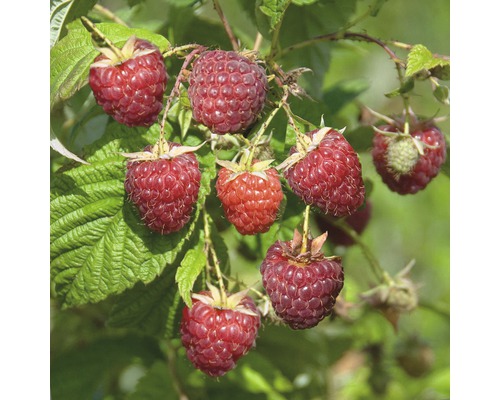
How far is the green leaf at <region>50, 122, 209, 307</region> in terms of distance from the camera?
1521 mm

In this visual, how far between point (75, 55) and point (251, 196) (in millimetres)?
382

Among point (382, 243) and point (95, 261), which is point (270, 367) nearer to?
point (95, 261)

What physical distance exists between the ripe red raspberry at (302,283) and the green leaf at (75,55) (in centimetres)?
42

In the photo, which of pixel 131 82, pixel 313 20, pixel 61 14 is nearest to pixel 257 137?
pixel 131 82

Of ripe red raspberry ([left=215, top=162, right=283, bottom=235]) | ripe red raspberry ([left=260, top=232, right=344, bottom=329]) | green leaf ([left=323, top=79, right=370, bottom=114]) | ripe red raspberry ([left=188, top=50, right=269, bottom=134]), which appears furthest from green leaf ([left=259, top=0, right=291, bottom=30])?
green leaf ([left=323, top=79, right=370, bottom=114])

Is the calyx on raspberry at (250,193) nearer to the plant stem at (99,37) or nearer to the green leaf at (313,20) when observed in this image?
the plant stem at (99,37)

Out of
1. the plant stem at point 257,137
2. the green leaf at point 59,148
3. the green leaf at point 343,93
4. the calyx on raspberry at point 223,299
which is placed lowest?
the green leaf at point 343,93

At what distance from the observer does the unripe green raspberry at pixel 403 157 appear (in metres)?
1.63

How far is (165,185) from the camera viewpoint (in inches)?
54.2

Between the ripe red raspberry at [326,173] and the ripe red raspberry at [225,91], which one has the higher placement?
the ripe red raspberry at [225,91]

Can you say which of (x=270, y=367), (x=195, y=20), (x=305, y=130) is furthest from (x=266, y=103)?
(x=270, y=367)

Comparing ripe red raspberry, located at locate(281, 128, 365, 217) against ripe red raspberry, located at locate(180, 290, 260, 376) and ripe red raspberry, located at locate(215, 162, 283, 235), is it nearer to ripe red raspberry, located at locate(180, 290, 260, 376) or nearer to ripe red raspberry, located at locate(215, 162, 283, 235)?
ripe red raspberry, located at locate(215, 162, 283, 235)

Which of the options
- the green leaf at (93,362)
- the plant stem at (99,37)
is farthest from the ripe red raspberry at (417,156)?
the green leaf at (93,362)

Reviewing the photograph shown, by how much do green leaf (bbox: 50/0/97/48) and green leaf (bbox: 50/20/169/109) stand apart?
4cm
